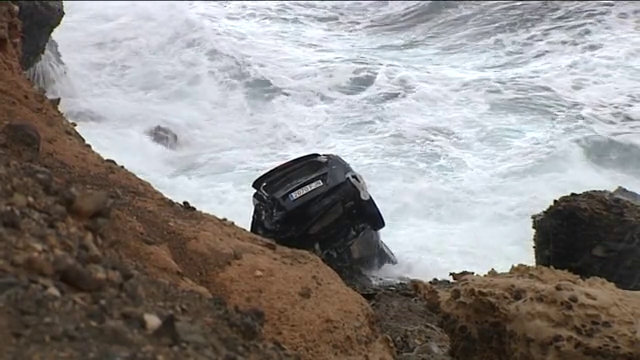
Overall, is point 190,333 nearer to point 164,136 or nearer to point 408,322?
point 408,322

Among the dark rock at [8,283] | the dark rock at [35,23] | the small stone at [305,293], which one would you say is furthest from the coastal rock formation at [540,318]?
the dark rock at [35,23]

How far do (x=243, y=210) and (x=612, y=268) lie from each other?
3196mm

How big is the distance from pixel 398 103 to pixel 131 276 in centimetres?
758

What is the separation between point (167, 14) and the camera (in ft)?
47.4

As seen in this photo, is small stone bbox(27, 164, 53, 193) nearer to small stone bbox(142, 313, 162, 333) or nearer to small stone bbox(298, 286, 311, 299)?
small stone bbox(142, 313, 162, 333)

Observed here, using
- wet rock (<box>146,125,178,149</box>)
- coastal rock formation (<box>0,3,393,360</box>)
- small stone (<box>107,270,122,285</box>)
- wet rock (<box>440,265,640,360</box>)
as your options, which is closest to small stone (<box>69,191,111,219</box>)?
coastal rock formation (<box>0,3,393,360</box>)

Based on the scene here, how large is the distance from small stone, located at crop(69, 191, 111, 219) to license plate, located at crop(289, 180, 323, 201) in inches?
76.2

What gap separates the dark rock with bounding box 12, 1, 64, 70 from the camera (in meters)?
8.20

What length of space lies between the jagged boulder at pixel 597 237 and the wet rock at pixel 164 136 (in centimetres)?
501

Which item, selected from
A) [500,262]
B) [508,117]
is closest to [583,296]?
[500,262]

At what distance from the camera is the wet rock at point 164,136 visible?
9411 mm

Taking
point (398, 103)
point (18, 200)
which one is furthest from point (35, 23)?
point (18, 200)

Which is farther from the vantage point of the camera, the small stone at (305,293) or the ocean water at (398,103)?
the ocean water at (398,103)

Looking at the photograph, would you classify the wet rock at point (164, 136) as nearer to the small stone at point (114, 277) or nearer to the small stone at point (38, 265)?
the small stone at point (114, 277)
